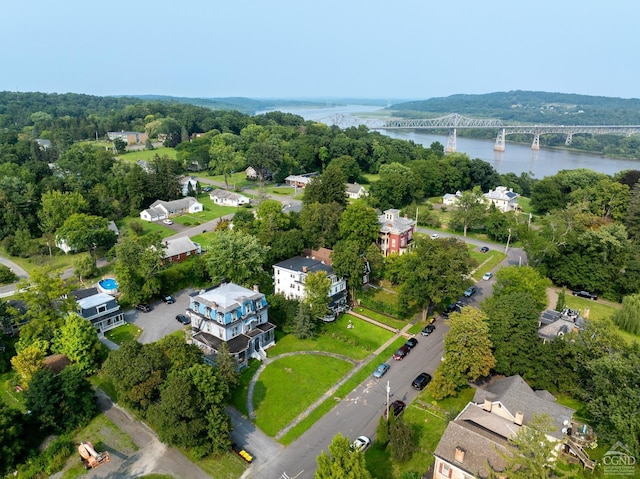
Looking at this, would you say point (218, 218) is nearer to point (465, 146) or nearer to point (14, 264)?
point (14, 264)

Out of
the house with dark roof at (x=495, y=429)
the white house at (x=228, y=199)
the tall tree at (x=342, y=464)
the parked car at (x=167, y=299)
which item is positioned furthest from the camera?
the white house at (x=228, y=199)

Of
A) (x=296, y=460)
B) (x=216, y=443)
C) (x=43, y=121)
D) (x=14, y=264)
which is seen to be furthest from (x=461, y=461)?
(x=43, y=121)

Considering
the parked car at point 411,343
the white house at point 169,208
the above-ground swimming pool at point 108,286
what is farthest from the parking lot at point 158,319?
the white house at point 169,208

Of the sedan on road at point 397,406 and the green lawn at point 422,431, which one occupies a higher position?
the sedan on road at point 397,406

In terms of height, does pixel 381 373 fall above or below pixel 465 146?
below

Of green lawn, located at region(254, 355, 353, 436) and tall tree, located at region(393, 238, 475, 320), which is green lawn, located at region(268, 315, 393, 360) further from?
tall tree, located at region(393, 238, 475, 320)

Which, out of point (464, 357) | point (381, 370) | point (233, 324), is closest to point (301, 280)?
point (233, 324)

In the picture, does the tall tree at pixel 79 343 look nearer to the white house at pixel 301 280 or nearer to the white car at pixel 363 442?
the white house at pixel 301 280

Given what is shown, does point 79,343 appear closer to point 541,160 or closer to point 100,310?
point 100,310
